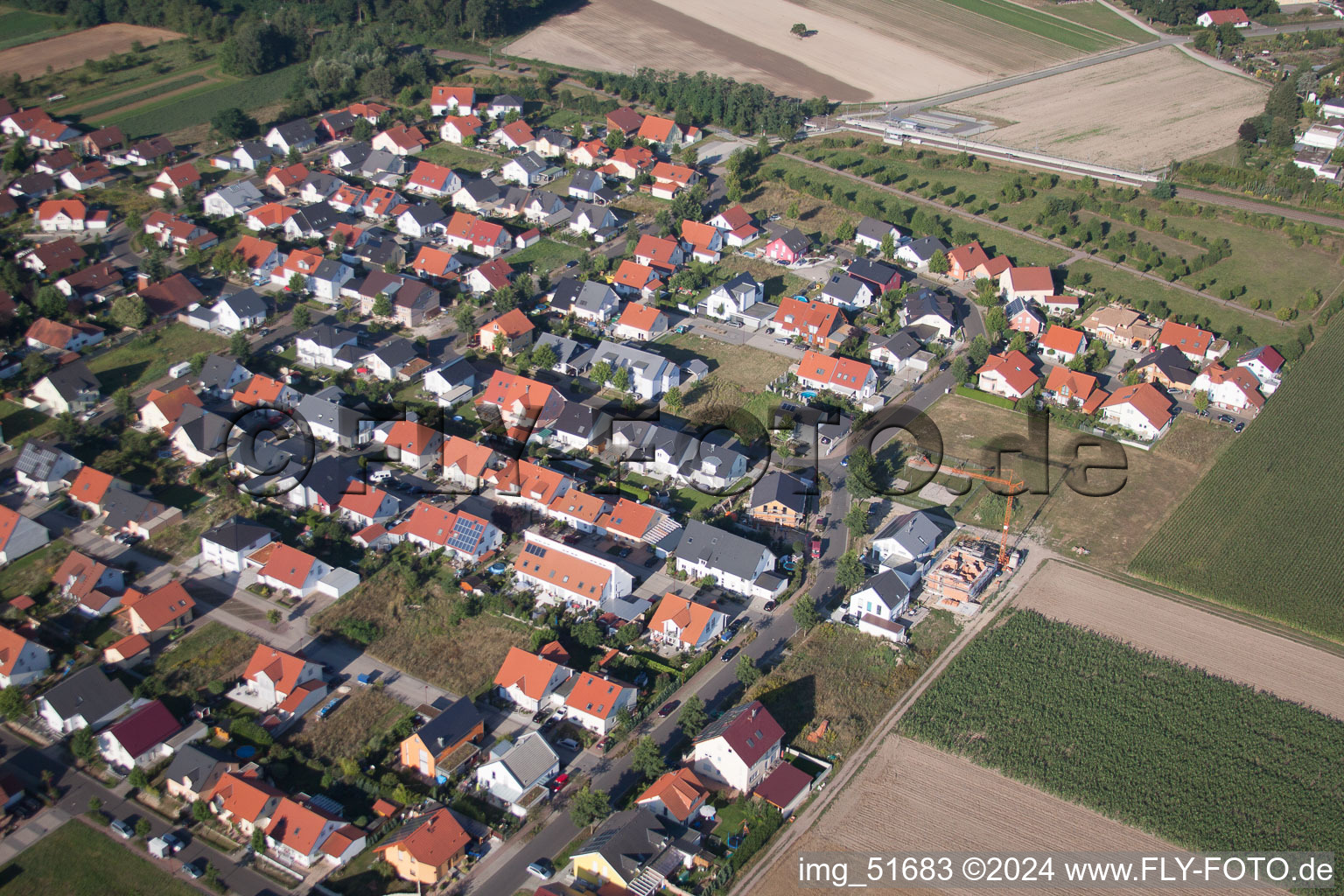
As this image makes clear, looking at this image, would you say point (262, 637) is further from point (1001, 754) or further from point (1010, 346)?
point (1010, 346)

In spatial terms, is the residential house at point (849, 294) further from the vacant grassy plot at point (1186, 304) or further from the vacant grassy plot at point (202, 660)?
the vacant grassy plot at point (202, 660)

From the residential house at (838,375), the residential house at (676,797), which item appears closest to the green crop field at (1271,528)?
the residential house at (838,375)

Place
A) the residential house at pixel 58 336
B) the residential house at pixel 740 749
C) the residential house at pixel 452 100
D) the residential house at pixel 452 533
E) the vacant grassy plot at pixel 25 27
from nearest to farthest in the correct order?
the residential house at pixel 740 749, the residential house at pixel 452 533, the residential house at pixel 58 336, the residential house at pixel 452 100, the vacant grassy plot at pixel 25 27

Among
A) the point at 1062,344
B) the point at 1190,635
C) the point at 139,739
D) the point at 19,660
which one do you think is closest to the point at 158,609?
the point at 19,660

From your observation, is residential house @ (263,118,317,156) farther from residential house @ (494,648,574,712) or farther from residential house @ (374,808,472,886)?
residential house @ (374,808,472,886)

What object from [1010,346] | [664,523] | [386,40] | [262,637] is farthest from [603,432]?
[386,40]

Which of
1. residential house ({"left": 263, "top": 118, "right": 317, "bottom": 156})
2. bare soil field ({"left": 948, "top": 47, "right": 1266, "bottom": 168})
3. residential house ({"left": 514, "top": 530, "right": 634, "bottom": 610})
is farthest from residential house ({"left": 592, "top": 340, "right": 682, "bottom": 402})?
bare soil field ({"left": 948, "top": 47, "right": 1266, "bottom": 168})
